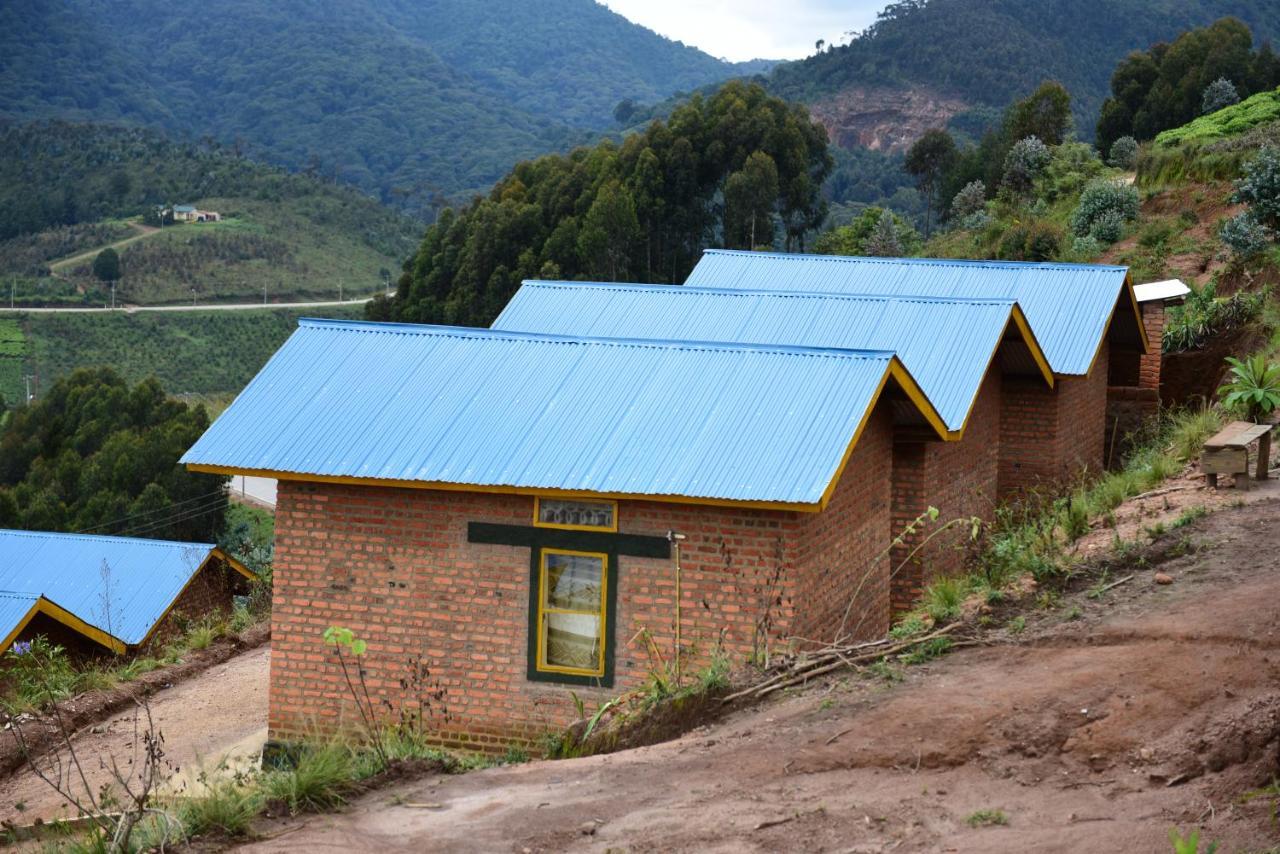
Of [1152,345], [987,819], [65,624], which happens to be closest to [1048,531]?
[987,819]

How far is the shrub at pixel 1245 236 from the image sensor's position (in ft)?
86.1

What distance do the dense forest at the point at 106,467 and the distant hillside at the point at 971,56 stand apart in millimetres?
64726

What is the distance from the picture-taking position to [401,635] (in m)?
12.5

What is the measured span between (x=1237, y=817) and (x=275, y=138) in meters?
166

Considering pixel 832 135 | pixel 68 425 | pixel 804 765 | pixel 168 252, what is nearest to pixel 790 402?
pixel 804 765

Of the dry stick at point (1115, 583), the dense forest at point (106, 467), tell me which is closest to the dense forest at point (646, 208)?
the dense forest at point (106, 467)

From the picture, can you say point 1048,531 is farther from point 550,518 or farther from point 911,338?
point 550,518

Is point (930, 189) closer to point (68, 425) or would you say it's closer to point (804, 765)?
point (68, 425)

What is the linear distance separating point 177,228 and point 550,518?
86.5 meters

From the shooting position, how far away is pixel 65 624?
21312 millimetres

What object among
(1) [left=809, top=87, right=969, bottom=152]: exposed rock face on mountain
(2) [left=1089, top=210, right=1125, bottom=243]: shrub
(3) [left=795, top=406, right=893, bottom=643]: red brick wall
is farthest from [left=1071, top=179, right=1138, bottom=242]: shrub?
(1) [left=809, top=87, right=969, bottom=152]: exposed rock face on mountain

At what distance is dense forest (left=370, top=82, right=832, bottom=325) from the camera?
47125 mm

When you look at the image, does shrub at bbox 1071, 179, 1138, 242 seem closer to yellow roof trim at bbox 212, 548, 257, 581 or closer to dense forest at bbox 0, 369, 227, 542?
yellow roof trim at bbox 212, 548, 257, 581

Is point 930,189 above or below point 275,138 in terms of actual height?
below
